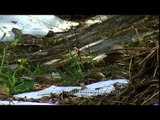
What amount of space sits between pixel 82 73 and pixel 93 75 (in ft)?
0.22

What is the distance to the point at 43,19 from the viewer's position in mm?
3805

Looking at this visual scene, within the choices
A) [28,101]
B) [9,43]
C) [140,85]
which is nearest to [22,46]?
[9,43]

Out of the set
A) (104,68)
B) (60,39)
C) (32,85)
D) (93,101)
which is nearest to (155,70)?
(93,101)

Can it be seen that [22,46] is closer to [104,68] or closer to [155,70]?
[104,68]

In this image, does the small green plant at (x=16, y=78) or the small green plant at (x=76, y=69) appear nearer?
the small green plant at (x=16, y=78)

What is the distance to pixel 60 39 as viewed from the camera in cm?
342

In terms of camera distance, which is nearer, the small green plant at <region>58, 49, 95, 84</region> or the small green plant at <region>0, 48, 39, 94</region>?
the small green plant at <region>0, 48, 39, 94</region>
